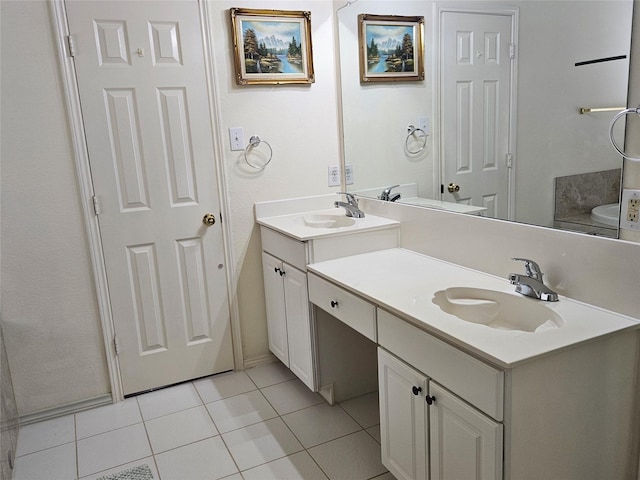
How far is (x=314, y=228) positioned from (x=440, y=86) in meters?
0.93

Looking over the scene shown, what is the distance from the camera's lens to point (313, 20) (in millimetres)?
2859

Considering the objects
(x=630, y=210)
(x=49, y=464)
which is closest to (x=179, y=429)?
(x=49, y=464)

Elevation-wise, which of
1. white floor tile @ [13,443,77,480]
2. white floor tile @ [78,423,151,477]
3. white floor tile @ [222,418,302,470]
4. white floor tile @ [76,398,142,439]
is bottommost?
white floor tile @ [13,443,77,480]

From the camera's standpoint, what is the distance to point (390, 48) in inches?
103

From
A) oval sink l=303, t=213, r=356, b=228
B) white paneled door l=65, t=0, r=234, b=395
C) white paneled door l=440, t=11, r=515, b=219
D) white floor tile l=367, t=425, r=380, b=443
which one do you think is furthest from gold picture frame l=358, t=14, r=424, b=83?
white floor tile l=367, t=425, r=380, b=443

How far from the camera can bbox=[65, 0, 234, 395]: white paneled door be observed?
2504mm

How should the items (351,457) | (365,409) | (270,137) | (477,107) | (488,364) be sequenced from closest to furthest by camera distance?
(488,364)
(477,107)
(351,457)
(365,409)
(270,137)

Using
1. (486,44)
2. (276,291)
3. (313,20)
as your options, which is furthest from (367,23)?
(276,291)

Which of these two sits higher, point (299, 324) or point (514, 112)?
point (514, 112)

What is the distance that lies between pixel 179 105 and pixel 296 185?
78 cm

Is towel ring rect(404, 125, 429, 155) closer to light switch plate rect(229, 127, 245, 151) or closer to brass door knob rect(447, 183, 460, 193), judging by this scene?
brass door knob rect(447, 183, 460, 193)

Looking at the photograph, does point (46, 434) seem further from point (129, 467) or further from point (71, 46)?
point (71, 46)

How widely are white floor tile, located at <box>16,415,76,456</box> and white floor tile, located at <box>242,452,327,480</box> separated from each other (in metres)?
0.99

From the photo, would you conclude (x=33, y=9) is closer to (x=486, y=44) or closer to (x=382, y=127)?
(x=382, y=127)
